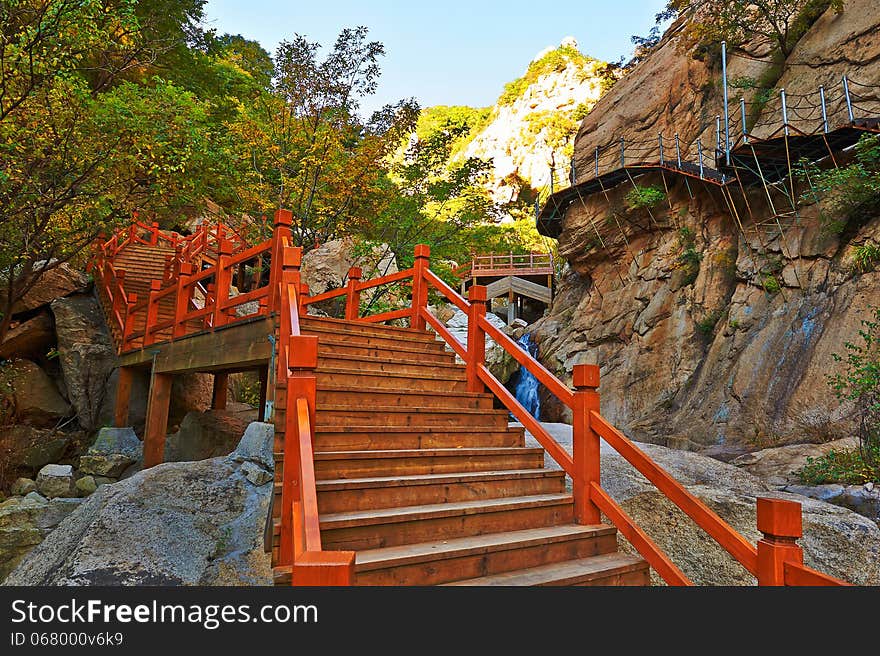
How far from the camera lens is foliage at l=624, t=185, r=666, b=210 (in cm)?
1490

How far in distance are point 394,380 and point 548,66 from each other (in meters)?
46.0

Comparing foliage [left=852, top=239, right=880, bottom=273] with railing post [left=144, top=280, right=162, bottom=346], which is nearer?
foliage [left=852, top=239, right=880, bottom=273]

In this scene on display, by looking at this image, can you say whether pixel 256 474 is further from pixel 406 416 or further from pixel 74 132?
pixel 74 132

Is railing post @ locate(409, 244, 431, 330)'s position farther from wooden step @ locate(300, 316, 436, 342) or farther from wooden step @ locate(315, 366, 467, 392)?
wooden step @ locate(315, 366, 467, 392)

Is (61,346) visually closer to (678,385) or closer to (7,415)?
(7,415)

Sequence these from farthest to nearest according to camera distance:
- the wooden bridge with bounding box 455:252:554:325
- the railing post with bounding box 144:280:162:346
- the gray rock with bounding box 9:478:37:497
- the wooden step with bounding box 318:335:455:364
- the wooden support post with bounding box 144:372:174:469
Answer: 1. the wooden bridge with bounding box 455:252:554:325
2. the railing post with bounding box 144:280:162:346
3. the wooden support post with bounding box 144:372:174:469
4. the gray rock with bounding box 9:478:37:497
5. the wooden step with bounding box 318:335:455:364

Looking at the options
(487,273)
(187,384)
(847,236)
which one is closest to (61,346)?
(187,384)

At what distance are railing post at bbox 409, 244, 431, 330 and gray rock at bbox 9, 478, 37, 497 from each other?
7807 mm

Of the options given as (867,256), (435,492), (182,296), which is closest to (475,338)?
(435,492)

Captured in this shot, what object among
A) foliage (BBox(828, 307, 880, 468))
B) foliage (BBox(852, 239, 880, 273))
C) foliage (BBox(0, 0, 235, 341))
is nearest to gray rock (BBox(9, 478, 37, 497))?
foliage (BBox(0, 0, 235, 341))

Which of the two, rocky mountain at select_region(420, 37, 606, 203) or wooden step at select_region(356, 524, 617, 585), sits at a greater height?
rocky mountain at select_region(420, 37, 606, 203)

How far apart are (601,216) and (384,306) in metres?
8.48

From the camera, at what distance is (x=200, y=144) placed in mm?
9641

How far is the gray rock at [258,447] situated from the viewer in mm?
6820
